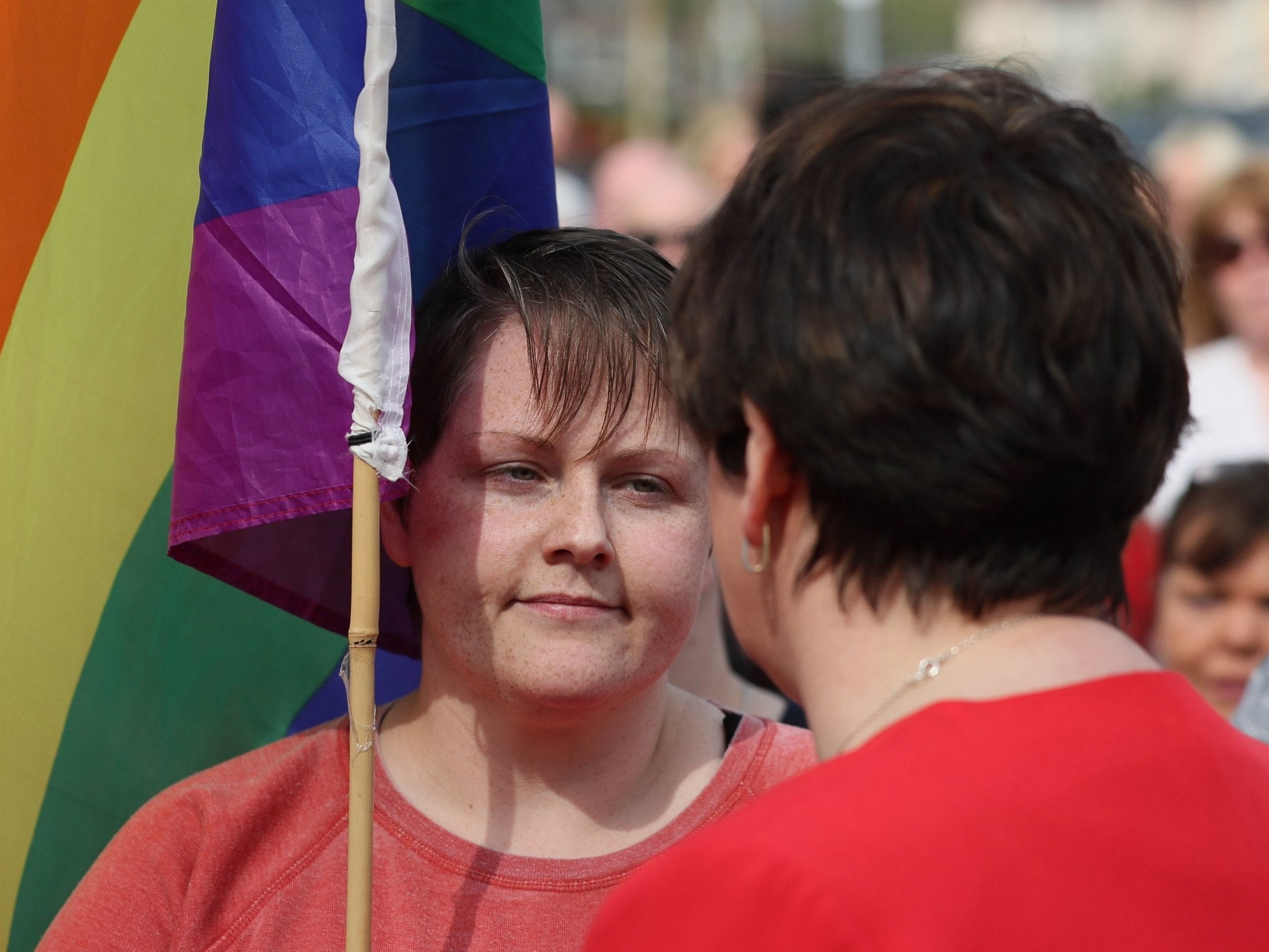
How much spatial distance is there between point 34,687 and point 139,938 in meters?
0.50

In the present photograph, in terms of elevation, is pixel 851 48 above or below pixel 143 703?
below

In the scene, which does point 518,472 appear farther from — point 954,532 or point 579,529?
point 954,532

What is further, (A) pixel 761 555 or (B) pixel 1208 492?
(B) pixel 1208 492

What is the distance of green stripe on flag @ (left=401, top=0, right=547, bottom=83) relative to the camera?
6.70ft

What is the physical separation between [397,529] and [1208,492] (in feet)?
7.75

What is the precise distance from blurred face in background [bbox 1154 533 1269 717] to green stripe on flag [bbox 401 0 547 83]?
220 cm

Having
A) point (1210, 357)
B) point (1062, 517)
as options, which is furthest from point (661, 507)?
point (1210, 357)

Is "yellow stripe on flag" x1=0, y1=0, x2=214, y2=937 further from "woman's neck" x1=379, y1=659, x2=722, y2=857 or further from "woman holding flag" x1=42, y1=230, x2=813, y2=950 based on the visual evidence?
"woman's neck" x1=379, y1=659, x2=722, y2=857

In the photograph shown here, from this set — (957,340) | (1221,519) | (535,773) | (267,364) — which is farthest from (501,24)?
(1221,519)

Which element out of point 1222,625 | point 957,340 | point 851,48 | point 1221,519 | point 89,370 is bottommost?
point 1222,625

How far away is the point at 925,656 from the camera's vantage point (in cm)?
129

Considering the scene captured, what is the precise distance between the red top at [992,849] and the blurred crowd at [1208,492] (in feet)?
0.84

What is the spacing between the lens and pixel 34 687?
2.17 meters

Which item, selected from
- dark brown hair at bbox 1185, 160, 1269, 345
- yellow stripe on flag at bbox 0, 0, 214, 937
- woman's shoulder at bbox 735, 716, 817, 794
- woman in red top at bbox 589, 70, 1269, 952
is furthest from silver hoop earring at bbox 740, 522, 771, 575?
dark brown hair at bbox 1185, 160, 1269, 345
